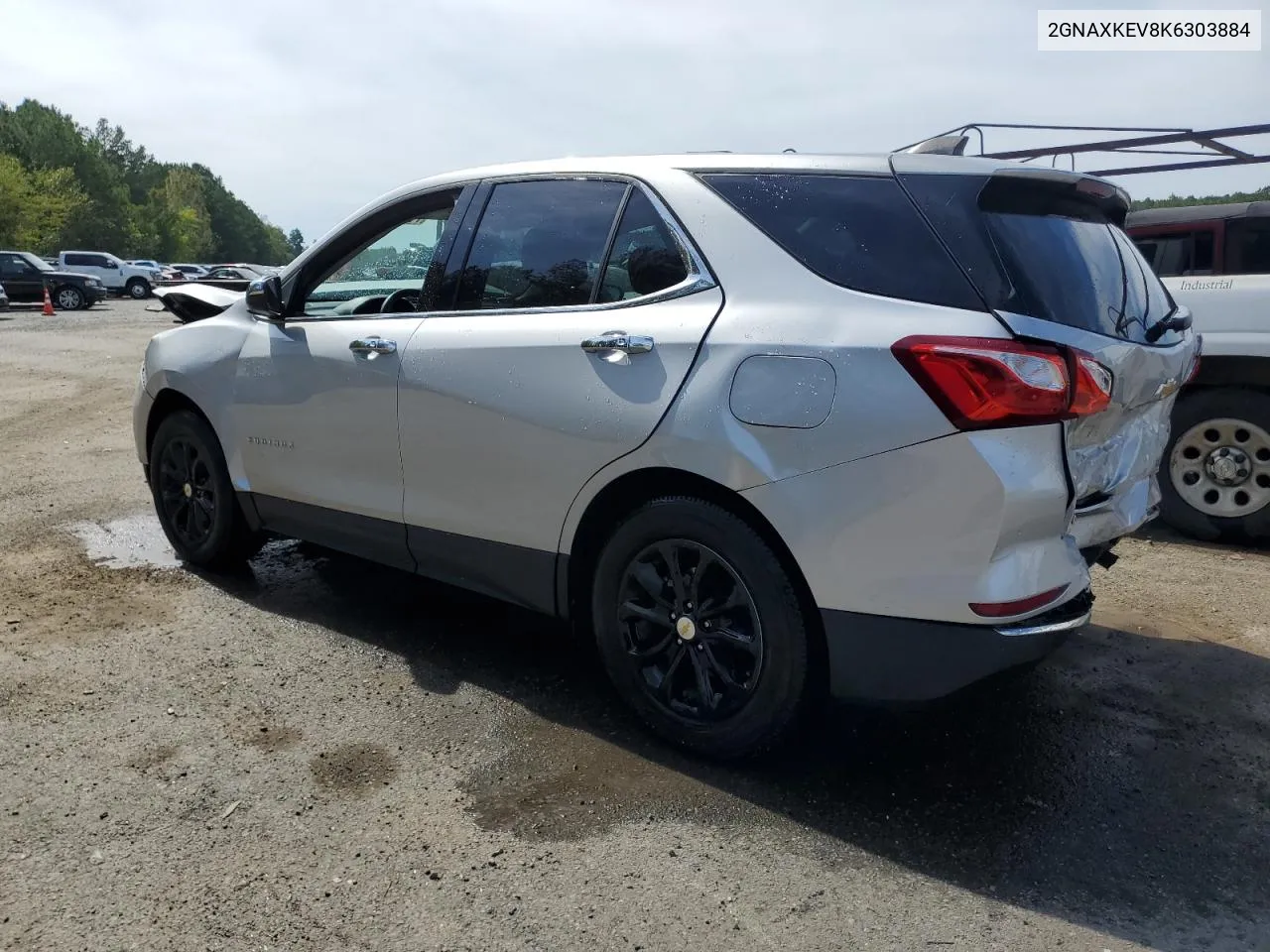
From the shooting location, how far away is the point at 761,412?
2.83 m

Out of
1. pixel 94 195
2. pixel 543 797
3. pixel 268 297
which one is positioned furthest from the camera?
pixel 94 195

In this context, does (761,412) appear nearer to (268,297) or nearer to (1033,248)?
(1033,248)

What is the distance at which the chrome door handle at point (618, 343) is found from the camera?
310 cm

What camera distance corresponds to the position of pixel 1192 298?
5.80 m

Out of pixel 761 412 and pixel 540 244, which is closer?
pixel 761 412

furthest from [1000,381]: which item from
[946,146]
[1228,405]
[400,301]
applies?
[1228,405]

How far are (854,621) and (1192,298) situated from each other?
4.20m

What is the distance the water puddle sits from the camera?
5.15 meters

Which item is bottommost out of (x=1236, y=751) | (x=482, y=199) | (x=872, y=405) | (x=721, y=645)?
(x=1236, y=751)

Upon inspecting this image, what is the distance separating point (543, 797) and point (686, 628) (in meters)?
0.65

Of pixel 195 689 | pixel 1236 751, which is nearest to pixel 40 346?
pixel 195 689

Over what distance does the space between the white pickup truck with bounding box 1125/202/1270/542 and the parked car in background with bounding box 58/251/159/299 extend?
138 ft

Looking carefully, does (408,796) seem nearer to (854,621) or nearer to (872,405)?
(854,621)

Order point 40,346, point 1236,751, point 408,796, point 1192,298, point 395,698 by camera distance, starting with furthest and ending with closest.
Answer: point 40,346 → point 1192,298 → point 395,698 → point 1236,751 → point 408,796
